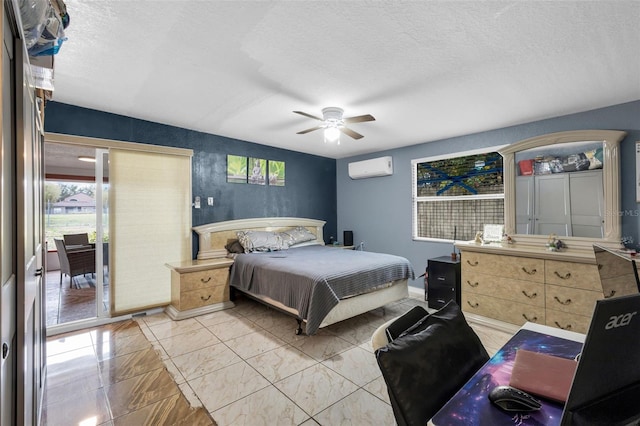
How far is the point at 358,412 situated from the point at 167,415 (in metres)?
1.24

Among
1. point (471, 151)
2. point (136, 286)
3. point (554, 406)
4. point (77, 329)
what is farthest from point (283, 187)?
point (554, 406)

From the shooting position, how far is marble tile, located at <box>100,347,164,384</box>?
237cm

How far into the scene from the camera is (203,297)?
147 inches

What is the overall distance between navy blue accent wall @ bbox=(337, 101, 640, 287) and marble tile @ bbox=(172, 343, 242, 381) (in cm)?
311

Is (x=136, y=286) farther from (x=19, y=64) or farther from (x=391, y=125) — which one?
(x=391, y=125)

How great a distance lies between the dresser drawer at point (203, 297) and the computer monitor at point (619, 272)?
3733mm

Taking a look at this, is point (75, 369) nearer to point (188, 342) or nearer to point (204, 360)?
point (188, 342)

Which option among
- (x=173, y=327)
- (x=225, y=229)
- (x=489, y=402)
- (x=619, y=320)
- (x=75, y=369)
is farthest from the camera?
(x=225, y=229)

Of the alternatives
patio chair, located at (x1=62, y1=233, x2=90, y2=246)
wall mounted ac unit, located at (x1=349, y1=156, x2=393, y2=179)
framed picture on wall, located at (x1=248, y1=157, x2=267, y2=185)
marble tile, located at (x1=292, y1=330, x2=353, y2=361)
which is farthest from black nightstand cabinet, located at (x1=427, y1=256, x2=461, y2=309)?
patio chair, located at (x1=62, y1=233, x2=90, y2=246)

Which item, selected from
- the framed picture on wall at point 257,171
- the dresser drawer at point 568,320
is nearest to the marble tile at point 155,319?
the framed picture on wall at point 257,171

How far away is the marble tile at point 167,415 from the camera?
1854 mm

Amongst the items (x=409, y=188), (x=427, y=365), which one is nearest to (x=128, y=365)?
(x=427, y=365)

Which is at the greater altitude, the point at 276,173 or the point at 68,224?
the point at 276,173

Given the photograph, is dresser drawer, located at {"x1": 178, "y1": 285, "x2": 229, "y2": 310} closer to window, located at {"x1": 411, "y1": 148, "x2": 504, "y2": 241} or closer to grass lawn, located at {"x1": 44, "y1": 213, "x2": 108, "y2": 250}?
window, located at {"x1": 411, "y1": 148, "x2": 504, "y2": 241}
